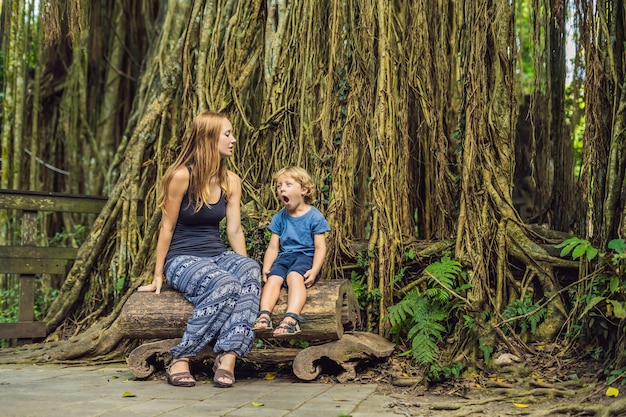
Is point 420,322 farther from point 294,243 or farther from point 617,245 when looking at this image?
point 617,245

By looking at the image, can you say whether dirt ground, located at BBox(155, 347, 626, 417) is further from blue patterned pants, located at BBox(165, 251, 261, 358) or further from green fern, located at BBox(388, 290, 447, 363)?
blue patterned pants, located at BBox(165, 251, 261, 358)

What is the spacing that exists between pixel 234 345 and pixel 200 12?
10.7ft

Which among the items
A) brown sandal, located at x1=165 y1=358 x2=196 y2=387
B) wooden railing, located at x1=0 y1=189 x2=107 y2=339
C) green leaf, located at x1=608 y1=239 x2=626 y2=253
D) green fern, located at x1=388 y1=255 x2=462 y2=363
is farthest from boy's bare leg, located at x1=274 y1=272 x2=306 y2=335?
wooden railing, located at x1=0 y1=189 x2=107 y2=339

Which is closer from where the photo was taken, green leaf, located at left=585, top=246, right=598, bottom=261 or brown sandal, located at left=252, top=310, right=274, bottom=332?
green leaf, located at left=585, top=246, right=598, bottom=261

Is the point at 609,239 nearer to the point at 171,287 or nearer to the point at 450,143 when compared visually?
the point at 450,143

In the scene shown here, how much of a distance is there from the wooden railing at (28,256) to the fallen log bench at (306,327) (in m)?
1.94

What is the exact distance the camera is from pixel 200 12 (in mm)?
6418

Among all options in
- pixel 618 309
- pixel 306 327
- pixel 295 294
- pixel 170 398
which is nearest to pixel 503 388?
pixel 618 309

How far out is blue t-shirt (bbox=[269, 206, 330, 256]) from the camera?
4.80 meters

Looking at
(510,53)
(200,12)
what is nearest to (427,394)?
(510,53)

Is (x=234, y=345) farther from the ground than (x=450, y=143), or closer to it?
closer to it

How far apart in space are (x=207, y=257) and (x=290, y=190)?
668 mm

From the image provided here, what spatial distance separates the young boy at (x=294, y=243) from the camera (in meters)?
4.59

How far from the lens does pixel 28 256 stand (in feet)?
20.7
